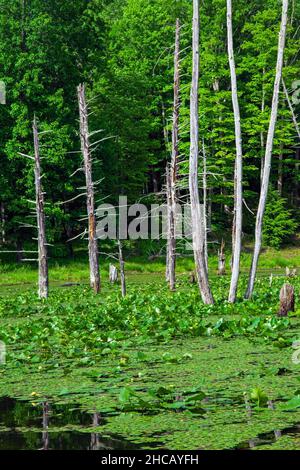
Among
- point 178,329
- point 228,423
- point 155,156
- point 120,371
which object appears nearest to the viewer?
point 228,423

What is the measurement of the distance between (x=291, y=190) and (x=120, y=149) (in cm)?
1360

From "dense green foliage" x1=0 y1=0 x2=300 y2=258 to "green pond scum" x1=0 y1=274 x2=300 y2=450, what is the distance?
71.6ft

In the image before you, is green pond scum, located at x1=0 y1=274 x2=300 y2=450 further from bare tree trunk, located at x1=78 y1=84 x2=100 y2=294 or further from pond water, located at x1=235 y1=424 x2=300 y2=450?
bare tree trunk, located at x1=78 y1=84 x2=100 y2=294

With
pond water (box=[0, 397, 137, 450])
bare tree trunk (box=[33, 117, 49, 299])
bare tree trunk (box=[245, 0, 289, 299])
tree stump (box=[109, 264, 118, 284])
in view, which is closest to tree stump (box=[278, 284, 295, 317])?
bare tree trunk (box=[245, 0, 289, 299])

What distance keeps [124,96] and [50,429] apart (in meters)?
40.2

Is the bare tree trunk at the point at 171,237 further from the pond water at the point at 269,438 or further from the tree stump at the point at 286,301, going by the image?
the pond water at the point at 269,438

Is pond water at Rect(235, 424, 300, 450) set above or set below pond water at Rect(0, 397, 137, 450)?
above

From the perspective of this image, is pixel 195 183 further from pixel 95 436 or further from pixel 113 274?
pixel 113 274

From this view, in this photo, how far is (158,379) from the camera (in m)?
10.6

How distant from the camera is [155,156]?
5119 centimetres

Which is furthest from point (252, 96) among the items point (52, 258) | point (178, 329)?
point (178, 329)

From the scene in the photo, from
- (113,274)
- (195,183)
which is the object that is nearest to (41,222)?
(113,274)

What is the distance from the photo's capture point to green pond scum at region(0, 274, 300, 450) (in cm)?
787
